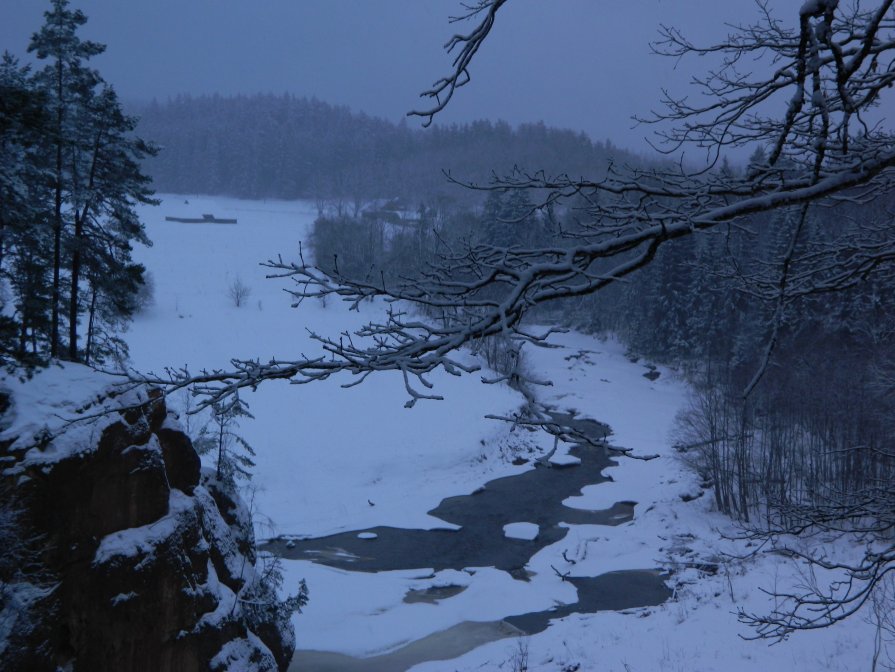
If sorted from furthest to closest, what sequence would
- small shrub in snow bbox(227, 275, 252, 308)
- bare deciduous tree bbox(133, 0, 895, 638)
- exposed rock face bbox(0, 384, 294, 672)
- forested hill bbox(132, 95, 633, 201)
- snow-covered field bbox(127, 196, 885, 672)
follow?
forested hill bbox(132, 95, 633, 201) < small shrub in snow bbox(227, 275, 252, 308) < snow-covered field bbox(127, 196, 885, 672) < exposed rock face bbox(0, 384, 294, 672) < bare deciduous tree bbox(133, 0, 895, 638)

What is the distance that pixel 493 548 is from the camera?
67.7 ft

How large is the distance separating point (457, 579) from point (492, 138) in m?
88.2

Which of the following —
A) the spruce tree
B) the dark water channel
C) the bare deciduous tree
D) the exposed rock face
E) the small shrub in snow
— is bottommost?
the dark water channel

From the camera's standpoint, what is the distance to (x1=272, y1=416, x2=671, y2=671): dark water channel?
584 inches

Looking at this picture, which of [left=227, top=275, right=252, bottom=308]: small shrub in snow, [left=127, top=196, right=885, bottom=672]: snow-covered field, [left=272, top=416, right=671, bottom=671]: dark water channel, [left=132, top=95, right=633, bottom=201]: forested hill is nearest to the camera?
[left=127, top=196, right=885, bottom=672]: snow-covered field

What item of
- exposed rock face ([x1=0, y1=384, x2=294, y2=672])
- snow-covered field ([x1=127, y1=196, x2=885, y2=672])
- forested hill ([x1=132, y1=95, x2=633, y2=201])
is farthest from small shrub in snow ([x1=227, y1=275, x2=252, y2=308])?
forested hill ([x1=132, y1=95, x2=633, y2=201])

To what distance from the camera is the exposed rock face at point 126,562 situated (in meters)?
8.35

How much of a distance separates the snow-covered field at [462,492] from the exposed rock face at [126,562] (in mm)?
3220

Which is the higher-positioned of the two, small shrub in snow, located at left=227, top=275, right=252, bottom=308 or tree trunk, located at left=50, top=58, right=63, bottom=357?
tree trunk, located at left=50, top=58, right=63, bottom=357

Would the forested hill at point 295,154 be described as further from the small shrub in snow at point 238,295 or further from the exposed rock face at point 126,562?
the exposed rock face at point 126,562

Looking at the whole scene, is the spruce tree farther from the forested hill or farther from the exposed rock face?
the forested hill

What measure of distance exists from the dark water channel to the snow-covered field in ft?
1.44

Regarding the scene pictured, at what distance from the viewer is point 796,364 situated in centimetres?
2350

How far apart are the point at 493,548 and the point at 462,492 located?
6.05 metres
